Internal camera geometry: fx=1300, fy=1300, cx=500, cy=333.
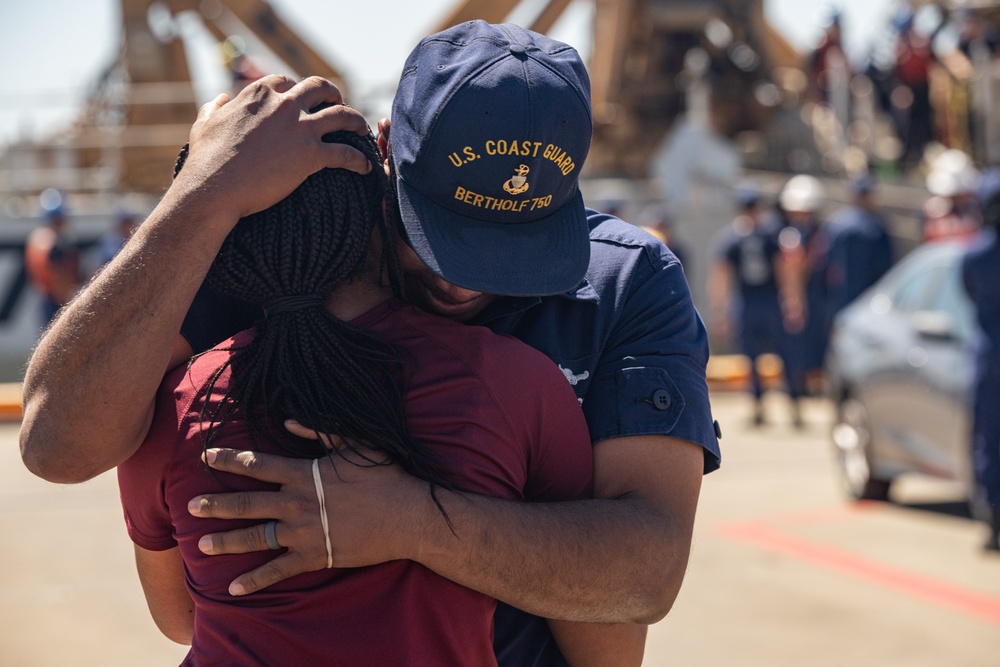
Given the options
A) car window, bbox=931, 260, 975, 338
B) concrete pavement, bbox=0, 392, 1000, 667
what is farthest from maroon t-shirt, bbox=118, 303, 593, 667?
car window, bbox=931, 260, 975, 338

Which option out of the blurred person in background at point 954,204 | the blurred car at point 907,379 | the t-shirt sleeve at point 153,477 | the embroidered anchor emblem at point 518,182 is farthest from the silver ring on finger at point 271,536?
the blurred person in background at point 954,204

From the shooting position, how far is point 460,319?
5.94 feet

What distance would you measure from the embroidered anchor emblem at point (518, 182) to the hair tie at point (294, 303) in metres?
0.28

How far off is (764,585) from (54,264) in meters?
8.94

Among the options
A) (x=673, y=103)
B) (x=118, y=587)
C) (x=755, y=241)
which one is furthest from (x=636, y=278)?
(x=673, y=103)

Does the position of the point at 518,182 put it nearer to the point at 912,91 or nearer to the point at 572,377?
the point at 572,377

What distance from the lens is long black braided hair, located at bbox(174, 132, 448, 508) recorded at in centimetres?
163

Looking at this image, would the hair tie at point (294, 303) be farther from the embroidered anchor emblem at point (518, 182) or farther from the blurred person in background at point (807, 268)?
the blurred person in background at point (807, 268)

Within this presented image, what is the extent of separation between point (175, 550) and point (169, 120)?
16.6m

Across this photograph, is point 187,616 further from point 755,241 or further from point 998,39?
point 998,39

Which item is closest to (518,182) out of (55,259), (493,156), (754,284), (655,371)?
(493,156)

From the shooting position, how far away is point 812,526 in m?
7.65

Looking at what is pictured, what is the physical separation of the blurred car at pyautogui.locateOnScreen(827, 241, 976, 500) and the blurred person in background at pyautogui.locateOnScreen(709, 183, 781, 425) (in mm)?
3686

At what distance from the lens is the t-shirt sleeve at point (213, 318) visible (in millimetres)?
1807
